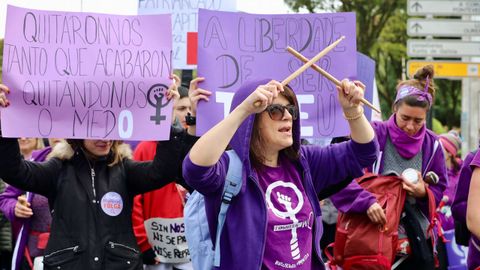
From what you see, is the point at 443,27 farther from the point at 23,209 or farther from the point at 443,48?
the point at 23,209

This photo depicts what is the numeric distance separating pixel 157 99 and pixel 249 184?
1.40 m

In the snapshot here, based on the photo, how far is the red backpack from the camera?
16.5 feet

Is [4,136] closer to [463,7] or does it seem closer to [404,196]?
[404,196]

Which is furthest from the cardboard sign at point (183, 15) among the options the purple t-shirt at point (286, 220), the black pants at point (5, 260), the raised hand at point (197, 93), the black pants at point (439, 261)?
the purple t-shirt at point (286, 220)

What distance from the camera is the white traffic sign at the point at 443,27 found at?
14078 mm

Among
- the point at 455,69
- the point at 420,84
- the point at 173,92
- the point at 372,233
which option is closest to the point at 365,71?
the point at 420,84

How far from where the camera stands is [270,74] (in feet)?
16.1

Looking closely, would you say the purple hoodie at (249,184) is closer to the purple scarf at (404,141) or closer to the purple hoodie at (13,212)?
the purple scarf at (404,141)

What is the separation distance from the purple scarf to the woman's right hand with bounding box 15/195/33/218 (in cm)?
239

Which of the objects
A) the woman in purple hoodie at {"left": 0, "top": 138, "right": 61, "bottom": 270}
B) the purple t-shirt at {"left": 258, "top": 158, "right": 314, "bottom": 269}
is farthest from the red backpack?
the woman in purple hoodie at {"left": 0, "top": 138, "right": 61, "bottom": 270}

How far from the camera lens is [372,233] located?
5.07 meters

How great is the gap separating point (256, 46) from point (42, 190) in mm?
1510

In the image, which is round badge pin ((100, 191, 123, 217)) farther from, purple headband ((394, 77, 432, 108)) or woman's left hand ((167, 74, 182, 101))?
purple headband ((394, 77, 432, 108))

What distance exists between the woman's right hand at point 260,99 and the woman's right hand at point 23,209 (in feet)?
7.88
